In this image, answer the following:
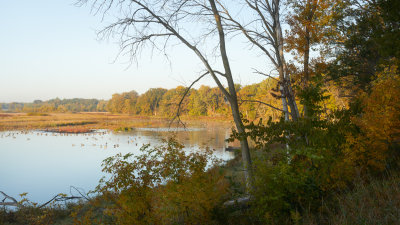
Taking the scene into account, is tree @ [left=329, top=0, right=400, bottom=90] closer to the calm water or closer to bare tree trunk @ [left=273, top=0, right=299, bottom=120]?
bare tree trunk @ [left=273, top=0, right=299, bottom=120]

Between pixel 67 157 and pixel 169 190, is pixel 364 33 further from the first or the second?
pixel 67 157

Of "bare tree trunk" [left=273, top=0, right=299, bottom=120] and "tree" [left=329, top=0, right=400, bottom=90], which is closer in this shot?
"bare tree trunk" [left=273, top=0, right=299, bottom=120]

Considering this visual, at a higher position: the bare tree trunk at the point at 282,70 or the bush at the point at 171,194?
the bare tree trunk at the point at 282,70

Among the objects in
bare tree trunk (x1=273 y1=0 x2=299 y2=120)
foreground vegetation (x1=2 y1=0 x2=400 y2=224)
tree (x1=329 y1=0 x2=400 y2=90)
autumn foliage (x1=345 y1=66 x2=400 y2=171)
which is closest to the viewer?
foreground vegetation (x1=2 y1=0 x2=400 y2=224)

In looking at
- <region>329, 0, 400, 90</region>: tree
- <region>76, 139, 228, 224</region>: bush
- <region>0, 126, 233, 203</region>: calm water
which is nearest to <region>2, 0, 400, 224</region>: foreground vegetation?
<region>76, 139, 228, 224</region>: bush

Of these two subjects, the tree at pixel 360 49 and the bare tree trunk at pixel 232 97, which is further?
the tree at pixel 360 49

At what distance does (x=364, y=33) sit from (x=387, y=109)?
25.3 ft

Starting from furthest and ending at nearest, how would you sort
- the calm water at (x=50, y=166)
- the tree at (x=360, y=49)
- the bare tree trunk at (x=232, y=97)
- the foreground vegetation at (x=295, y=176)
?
1. the calm water at (x=50, y=166)
2. the tree at (x=360, y=49)
3. the bare tree trunk at (x=232, y=97)
4. the foreground vegetation at (x=295, y=176)

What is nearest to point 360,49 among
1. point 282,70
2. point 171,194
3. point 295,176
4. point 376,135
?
point 282,70

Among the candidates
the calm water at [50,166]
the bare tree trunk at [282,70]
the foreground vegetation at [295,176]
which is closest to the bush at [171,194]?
the foreground vegetation at [295,176]

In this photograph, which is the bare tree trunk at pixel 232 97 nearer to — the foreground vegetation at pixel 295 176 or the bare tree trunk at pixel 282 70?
the foreground vegetation at pixel 295 176

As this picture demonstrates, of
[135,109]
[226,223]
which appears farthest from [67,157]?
[135,109]

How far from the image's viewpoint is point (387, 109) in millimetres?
5613

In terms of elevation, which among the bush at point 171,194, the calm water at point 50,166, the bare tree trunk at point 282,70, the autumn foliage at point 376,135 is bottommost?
the calm water at point 50,166
